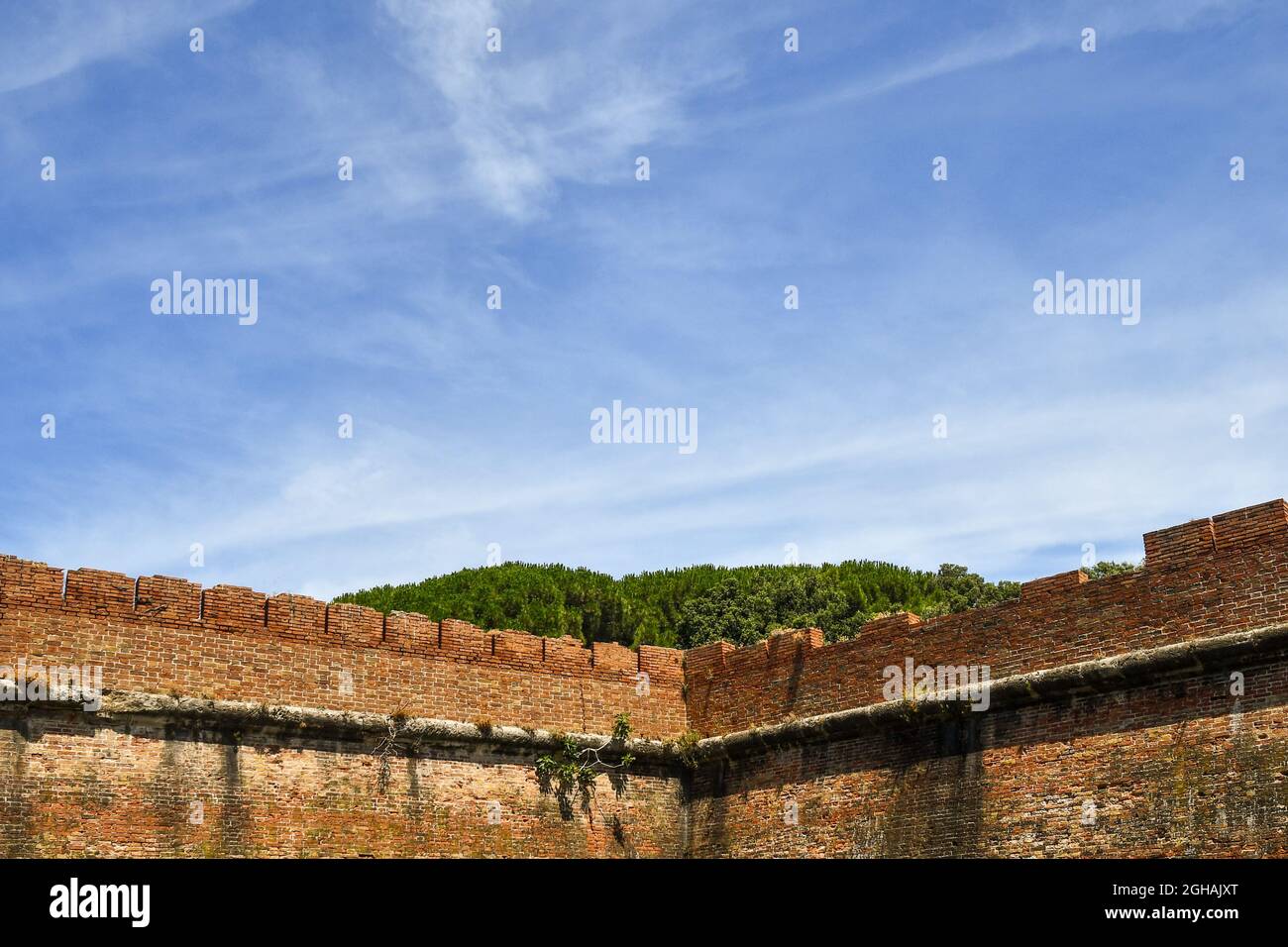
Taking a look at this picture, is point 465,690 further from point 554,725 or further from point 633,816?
point 633,816

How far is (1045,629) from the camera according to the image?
1523 cm

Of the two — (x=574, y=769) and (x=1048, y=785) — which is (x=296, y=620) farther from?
(x=1048, y=785)

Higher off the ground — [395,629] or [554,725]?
[395,629]

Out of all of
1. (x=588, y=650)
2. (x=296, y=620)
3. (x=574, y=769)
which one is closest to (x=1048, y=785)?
(x=574, y=769)

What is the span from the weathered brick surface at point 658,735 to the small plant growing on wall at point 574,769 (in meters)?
0.15

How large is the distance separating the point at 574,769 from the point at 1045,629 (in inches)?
239

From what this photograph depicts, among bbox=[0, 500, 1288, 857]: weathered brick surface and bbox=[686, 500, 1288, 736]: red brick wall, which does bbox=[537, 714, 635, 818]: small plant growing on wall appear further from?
bbox=[686, 500, 1288, 736]: red brick wall

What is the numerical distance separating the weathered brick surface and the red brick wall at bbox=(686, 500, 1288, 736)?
0.03 m

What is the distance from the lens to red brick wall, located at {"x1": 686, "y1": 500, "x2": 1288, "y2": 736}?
13.6m

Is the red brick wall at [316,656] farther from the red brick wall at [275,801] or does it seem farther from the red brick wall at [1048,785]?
the red brick wall at [1048,785]

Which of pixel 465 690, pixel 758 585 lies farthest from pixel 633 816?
pixel 758 585

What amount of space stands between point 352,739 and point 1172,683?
29.3 ft

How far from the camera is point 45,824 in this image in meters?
13.9

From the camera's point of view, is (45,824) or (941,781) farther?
(941,781)
